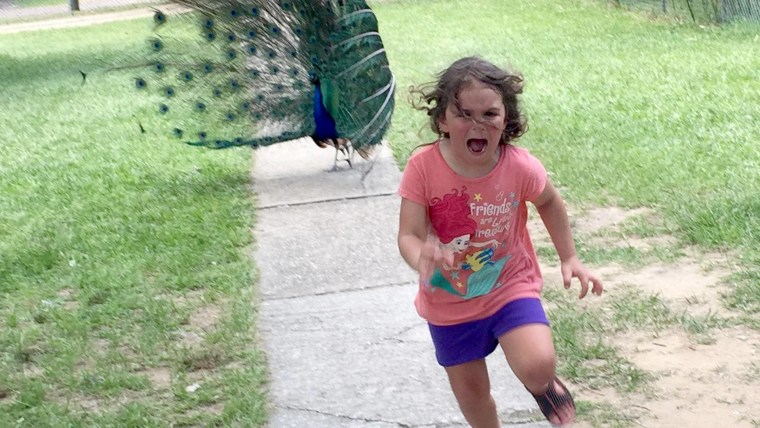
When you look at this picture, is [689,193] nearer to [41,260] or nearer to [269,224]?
[269,224]

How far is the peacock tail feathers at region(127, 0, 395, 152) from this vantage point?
7496 mm

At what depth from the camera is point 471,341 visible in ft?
10.6

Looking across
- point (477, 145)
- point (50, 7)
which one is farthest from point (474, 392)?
point (50, 7)

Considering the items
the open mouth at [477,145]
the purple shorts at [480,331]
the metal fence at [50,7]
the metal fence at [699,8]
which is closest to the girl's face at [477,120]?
the open mouth at [477,145]

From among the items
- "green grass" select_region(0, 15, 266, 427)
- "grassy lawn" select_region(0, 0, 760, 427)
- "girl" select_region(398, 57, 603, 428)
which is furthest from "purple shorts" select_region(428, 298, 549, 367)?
"green grass" select_region(0, 15, 266, 427)

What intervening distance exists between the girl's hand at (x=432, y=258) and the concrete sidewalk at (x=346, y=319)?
1095mm

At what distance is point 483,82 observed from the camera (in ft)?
10.2

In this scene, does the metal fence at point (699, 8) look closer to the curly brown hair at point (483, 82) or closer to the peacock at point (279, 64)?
the peacock at point (279, 64)

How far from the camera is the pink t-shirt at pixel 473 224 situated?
10.4ft

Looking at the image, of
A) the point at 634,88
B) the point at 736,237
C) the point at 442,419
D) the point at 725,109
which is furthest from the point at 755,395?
the point at 634,88

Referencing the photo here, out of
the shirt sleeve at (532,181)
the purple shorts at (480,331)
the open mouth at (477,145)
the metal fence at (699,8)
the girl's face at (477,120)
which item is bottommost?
the metal fence at (699,8)

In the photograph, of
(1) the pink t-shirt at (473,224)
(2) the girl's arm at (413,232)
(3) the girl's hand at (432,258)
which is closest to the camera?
(3) the girl's hand at (432,258)

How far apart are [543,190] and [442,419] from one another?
3.39 feet

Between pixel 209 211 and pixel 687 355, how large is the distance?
12.2ft
